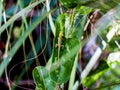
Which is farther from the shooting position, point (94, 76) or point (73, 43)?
point (94, 76)

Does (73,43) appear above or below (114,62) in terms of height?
above

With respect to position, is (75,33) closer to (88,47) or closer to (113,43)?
(113,43)

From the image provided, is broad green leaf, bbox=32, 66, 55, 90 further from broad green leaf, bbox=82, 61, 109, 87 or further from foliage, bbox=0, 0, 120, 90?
broad green leaf, bbox=82, 61, 109, 87

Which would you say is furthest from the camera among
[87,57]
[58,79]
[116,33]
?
[87,57]

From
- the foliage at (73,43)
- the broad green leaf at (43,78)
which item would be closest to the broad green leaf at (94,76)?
the foliage at (73,43)

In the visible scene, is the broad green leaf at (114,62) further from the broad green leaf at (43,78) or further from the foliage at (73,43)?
the broad green leaf at (43,78)

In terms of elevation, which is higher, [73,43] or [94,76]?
[73,43]

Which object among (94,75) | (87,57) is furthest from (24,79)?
(94,75)

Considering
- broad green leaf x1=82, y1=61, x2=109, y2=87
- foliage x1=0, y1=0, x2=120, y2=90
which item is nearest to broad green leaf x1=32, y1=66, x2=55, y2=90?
foliage x1=0, y1=0, x2=120, y2=90
